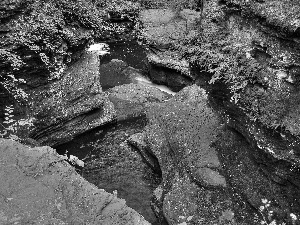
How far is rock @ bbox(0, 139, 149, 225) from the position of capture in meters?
3.10

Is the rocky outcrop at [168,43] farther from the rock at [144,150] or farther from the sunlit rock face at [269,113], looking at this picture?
the sunlit rock face at [269,113]

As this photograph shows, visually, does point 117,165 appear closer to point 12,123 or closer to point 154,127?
point 154,127

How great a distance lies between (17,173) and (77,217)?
946 mm

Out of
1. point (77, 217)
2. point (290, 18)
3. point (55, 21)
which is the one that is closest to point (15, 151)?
point (77, 217)

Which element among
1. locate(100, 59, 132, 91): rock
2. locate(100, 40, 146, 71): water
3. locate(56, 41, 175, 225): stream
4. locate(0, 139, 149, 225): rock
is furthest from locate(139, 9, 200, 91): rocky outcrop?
locate(0, 139, 149, 225): rock

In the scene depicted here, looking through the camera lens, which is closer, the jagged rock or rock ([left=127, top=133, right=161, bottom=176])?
the jagged rock

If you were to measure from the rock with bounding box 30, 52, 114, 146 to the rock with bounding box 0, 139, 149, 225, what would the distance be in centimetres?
597

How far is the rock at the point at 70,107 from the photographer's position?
9664mm

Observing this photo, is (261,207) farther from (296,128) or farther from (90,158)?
(90,158)

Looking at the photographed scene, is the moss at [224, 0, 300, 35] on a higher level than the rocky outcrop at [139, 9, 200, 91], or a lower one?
higher

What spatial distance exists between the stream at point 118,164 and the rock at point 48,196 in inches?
180

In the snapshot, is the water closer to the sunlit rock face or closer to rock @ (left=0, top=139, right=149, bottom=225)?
the sunlit rock face

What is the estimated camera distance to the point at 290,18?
585 cm

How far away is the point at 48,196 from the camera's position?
331 centimetres
